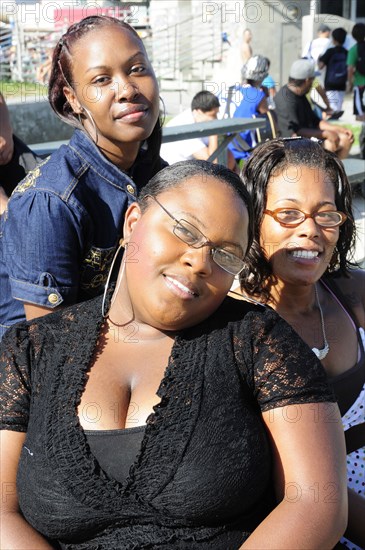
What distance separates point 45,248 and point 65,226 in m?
0.08

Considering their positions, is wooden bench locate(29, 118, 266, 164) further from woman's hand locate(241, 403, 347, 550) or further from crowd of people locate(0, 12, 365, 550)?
woman's hand locate(241, 403, 347, 550)

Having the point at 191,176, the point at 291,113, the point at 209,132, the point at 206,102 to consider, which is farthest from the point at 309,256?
the point at 291,113

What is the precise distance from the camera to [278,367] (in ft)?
5.70

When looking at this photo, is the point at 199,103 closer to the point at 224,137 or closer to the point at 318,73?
the point at 224,137

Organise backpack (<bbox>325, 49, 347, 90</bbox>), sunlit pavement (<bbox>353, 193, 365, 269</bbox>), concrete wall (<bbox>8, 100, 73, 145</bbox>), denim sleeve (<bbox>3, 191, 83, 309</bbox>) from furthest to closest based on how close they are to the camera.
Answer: backpack (<bbox>325, 49, 347, 90</bbox>), concrete wall (<bbox>8, 100, 73, 145</bbox>), sunlit pavement (<bbox>353, 193, 365, 269</bbox>), denim sleeve (<bbox>3, 191, 83, 309</bbox>)

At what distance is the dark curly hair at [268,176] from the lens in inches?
93.7

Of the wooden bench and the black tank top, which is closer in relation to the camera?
the black tank top

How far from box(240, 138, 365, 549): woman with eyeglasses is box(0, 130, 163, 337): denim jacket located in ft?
1.39

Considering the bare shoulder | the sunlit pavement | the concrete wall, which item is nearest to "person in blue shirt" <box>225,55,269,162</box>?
the sunlit pavement

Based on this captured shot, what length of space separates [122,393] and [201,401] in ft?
0.63

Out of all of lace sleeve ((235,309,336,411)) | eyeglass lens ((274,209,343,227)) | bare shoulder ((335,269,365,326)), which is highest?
eyeglass lens ((274,209,343,227))

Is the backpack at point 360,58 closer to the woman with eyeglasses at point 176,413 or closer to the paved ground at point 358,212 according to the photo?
the paved ground at point 358,212

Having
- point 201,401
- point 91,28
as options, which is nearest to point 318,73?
point 91,28

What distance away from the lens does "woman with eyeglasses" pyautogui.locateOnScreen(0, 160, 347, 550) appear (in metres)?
1.67
